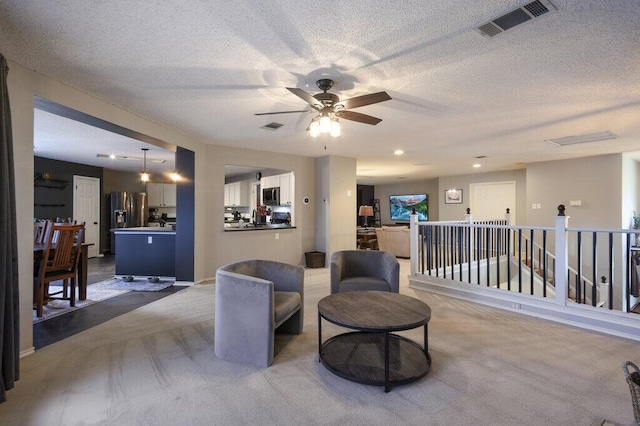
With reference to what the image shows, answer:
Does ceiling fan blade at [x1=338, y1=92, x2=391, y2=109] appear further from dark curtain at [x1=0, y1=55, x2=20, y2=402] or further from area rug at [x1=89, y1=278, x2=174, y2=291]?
area rug at [x1=89, y1=278, x2=174, y2=291]

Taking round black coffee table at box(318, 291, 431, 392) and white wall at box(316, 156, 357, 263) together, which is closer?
round black coffee table at box(318, 291, 431, 392)

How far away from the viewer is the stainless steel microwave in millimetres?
8156

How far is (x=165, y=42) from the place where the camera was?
7.24ft

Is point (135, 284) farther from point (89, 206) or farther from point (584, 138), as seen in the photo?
point (584, 138)

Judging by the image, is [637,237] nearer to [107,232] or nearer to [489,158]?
[489,158]

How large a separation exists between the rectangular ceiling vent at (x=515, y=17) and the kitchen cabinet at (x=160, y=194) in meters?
9.51

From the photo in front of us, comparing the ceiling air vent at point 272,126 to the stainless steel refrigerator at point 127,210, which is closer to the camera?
the ceiling air vent at point 272,126

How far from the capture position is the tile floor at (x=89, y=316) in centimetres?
305

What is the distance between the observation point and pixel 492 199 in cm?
973

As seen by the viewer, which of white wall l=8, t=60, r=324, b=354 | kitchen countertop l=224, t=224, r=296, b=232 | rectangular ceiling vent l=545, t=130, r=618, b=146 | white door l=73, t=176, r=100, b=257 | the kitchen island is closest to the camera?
white wall l=8, t=60, r=324, b=354

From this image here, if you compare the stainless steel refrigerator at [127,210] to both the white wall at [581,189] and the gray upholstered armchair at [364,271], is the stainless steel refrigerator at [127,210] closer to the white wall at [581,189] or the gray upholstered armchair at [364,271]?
the gray upholstered armchair at [364,271]

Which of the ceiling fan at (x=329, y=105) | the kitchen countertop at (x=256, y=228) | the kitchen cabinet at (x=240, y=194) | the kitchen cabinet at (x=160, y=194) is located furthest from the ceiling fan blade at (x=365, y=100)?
the kitchen cabinet at (x=160, y=194)

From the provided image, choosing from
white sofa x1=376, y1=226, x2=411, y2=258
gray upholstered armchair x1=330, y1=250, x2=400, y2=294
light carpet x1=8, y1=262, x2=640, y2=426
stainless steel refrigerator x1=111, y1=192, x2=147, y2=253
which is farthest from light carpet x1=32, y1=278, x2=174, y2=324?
white sofa x1=376, y1=226, x2=411, y2=258

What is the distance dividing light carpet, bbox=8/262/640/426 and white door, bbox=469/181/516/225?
275 inches
